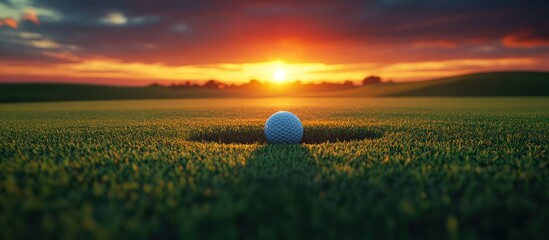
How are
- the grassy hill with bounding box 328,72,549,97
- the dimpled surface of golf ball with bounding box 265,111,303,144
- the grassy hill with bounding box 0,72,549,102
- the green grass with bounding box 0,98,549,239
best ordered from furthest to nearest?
the grassy hill with bounding box 0,72,549,102 < the grassy hill with bounding box 328,72,549,97 < the dimpled surface of golf ball with bounding box 265,111,303,144 < the green grass with bounding box 0,98,549,239

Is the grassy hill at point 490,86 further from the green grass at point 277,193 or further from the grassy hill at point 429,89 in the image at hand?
the green grass at point 277,193

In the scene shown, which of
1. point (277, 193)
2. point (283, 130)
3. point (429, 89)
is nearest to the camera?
point (277, 193)

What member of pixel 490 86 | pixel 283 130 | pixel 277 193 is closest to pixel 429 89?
pixel 490 86

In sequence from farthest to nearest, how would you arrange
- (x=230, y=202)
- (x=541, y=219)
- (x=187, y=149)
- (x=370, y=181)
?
(x=187, y=149) < (x=370, y=181) < (x=230, y=202) < (x=541, y=219)

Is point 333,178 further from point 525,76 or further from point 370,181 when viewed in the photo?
point 525,76

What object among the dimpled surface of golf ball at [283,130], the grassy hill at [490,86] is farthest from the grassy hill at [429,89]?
the dimpled surface of golf ball at [283,130]

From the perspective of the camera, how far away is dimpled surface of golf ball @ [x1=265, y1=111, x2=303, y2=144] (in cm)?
535

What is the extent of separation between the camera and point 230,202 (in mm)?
2145

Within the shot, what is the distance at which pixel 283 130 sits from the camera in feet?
17.5

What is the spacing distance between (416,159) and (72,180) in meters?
3.23

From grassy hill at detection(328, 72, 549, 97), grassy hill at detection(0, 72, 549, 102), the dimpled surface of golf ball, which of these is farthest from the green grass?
grassy hill at detection(328, 72, 549, 97)

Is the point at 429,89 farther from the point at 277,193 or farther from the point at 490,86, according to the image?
the point at 277,193

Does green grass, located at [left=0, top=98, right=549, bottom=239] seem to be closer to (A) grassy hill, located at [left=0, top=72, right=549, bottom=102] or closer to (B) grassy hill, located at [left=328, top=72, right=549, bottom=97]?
(A) grassy hill, located at [left=0, top=72, right=549, bottom=102]

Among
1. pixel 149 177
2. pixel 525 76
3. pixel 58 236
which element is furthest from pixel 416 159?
pixel 525 76
